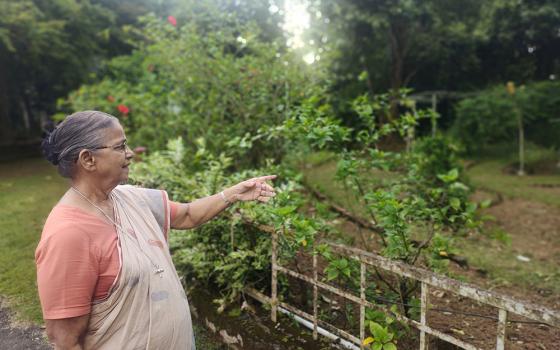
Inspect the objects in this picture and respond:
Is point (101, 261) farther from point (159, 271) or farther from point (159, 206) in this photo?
point (159, 206)

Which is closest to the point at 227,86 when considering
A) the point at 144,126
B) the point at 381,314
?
the point at 144,126

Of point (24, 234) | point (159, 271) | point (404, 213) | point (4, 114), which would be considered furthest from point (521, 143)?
point (4, 114)

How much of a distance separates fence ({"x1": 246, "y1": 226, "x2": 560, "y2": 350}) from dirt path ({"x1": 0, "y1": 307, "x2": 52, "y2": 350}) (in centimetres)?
145

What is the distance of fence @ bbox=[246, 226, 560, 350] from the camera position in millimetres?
1675

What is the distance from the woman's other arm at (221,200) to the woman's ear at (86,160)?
0.57 meters

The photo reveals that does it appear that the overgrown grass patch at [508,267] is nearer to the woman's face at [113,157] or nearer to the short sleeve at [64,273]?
the woman's face at [113,157]

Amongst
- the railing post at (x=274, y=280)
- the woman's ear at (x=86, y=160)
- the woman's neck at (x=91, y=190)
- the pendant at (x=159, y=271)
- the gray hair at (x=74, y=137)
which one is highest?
the gray hair at (x=74, y=137)

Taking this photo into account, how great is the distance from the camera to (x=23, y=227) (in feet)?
18.3

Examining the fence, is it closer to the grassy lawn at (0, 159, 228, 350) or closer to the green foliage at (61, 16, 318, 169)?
the grassy lawn at (0, 159, 228, 350)

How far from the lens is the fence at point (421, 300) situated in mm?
1675

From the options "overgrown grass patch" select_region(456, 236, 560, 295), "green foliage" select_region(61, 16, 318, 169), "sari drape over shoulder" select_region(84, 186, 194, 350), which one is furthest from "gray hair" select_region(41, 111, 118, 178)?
"overgrown grass patch" select_region(456, 236, 560, 295)

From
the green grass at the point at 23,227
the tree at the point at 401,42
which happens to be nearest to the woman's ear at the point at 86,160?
the green grass at the point at 23,227

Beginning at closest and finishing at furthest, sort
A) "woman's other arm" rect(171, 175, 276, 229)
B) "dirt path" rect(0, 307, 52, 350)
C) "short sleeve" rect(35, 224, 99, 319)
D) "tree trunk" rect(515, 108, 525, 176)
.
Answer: "short sleeve" rect(35, 224, 99, 319), "woman's other arm" rect(171, 175, 276, 229), "dirt path" rect(0, 307, 52, 350), "tree trunk" rect(515, 108, 525, 176)

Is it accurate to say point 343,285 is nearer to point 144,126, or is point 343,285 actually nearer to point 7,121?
point 144,126
